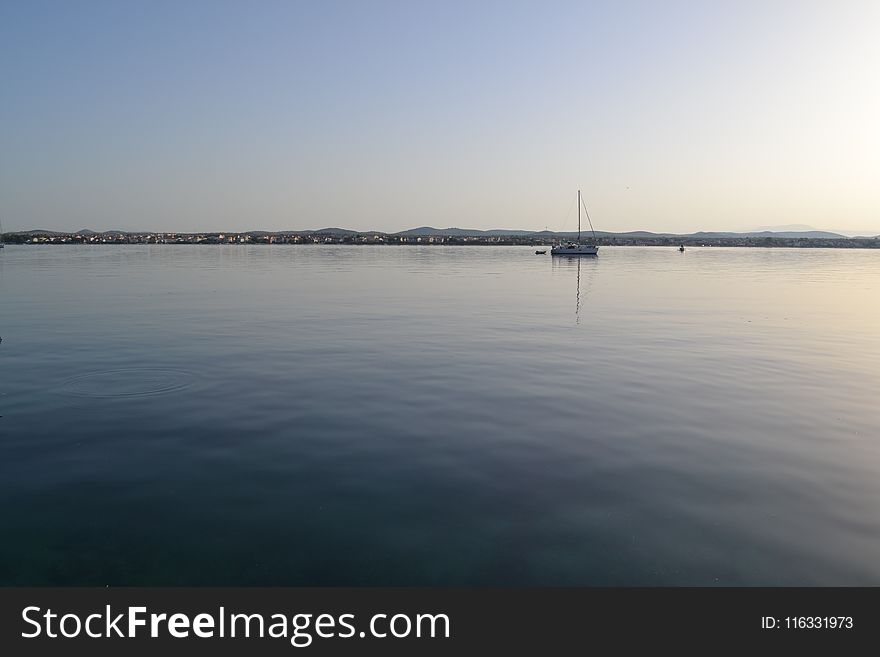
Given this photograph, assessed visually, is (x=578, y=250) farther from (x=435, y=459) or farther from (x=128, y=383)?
(x=435, y=459)

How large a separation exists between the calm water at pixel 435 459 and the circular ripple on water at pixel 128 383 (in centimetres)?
13

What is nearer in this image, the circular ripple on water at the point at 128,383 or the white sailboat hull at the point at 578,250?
the circular ripple on water at the point at 128,383

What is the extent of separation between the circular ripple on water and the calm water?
0.42 ft

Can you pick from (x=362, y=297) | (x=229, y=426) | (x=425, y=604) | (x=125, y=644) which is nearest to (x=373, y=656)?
(x=425, y=604)

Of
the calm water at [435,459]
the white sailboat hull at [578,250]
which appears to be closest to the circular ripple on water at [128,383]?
the calm water at [435,459]

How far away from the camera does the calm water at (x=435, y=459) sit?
877cm

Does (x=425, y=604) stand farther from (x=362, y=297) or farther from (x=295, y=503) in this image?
(x=362, y=297)

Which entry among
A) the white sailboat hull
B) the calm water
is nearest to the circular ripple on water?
the calm water

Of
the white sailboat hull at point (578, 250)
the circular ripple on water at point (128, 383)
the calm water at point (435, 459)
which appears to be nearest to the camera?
the calm water at point (435, 459)

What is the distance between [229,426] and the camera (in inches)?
581

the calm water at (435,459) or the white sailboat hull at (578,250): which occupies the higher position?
the white sailboat hull at (578,250)

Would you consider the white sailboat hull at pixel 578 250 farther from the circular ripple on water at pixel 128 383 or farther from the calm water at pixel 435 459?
the circular ripple on water at pixel 128 383

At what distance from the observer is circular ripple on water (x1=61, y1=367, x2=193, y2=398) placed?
1781 cm

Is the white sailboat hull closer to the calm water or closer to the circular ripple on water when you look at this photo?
the calm water
